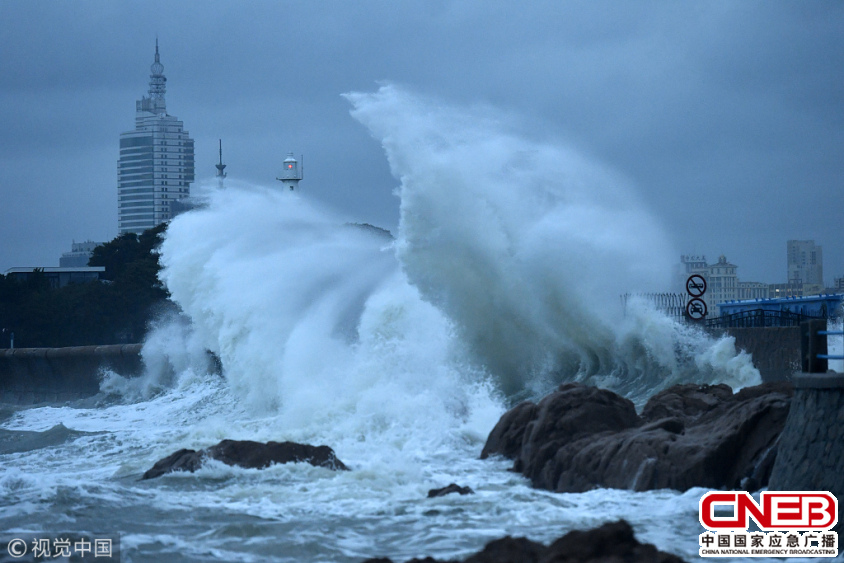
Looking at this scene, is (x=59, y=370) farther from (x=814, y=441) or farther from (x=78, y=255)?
(x=78, y=255)

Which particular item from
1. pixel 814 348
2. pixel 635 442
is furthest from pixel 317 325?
pixel 814 348

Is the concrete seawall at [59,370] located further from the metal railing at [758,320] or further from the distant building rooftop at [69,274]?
the distant building rooftop at [69,274]

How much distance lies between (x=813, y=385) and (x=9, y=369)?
108 ft

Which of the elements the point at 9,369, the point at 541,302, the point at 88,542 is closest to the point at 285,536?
the point at 88,542

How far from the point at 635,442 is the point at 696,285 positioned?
9.02m

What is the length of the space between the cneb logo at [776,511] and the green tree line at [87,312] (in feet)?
136

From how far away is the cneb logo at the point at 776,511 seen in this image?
7539 millimetres

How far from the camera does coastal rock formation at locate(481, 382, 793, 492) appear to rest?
29.8 feet

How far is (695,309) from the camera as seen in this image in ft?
59.2

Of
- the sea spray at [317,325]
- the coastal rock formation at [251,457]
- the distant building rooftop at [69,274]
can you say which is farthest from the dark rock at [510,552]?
the distant building rooftop at [69,274]

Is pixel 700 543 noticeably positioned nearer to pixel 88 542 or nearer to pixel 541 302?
pixel 88 542

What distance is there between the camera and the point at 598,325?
59.4 ft

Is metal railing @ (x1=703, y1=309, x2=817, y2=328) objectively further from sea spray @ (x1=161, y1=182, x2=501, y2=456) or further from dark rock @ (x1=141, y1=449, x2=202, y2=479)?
dark rock @ (x1=141, y1=449, x2=202, y2=479)

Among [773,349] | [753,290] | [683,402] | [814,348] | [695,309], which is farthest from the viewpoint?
[753,290]
